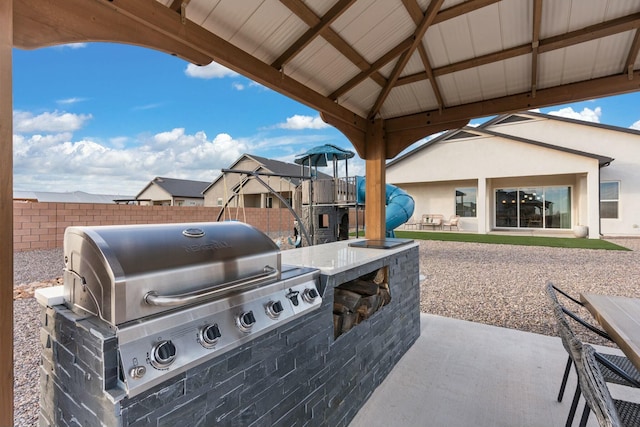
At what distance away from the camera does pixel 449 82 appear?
3555 mm

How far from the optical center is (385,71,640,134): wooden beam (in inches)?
122

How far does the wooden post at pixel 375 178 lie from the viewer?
4.27m

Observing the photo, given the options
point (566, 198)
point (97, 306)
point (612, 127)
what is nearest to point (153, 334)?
point (97, 306)

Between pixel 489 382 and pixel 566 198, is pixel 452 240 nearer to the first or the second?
pixel 566 198

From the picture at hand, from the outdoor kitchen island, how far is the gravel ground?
1546mm

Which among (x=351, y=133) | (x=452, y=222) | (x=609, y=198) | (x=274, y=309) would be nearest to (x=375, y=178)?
(x=351, y=133)

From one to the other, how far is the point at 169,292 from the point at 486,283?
5711mm

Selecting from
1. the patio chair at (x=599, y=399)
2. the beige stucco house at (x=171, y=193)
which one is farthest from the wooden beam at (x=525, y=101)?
the beige stucco house at (x=171, y=193)

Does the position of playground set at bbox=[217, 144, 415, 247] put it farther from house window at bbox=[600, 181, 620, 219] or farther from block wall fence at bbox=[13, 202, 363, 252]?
house window at bbox=[600, 181, 620, 219]

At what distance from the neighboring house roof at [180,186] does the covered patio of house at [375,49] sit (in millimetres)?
21375

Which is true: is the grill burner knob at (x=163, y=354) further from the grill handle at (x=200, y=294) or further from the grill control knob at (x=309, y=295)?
the grill control knob at (x=309, y=295)

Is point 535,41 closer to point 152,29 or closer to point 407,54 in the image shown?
point 407,54

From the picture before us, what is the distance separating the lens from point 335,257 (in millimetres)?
2420

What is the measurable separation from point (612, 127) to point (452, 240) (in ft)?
26.0
